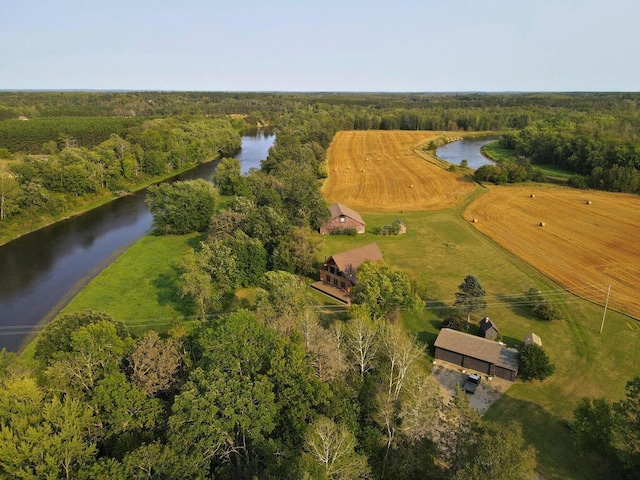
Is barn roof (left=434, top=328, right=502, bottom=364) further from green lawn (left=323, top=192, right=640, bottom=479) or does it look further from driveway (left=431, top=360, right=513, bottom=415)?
green lawn (left=323, top=192, right=640, bottom=479)

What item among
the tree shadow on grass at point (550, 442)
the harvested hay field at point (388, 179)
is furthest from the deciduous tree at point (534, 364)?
the harvested hay field at point (388, 179)

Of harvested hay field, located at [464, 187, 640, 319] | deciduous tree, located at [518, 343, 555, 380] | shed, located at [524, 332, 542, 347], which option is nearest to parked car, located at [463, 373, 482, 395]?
deciduous tree, located at [518, 343, 555, 380]

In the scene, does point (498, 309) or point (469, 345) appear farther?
point (498, 309)

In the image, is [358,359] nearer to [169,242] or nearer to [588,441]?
[588,441]

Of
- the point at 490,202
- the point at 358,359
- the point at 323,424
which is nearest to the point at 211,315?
the point at 358,359

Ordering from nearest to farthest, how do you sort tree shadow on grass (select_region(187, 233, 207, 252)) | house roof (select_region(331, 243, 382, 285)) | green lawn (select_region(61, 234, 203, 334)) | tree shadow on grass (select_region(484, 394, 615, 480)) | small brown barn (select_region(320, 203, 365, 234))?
tree shadow on grass (select_region(484, 394, 615, 480))
green lawn (select_region(61, 234, 203, 334))
house roof (select_region(331, 243, 382, 285))
tree shadow on grass (select_region(187, 233, 207, 252))
small brown barn (select_region(320, 203, 365, 234))

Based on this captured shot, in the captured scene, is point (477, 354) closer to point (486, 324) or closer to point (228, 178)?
point (486, 324)

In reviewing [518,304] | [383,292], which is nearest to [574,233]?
[518,304]
